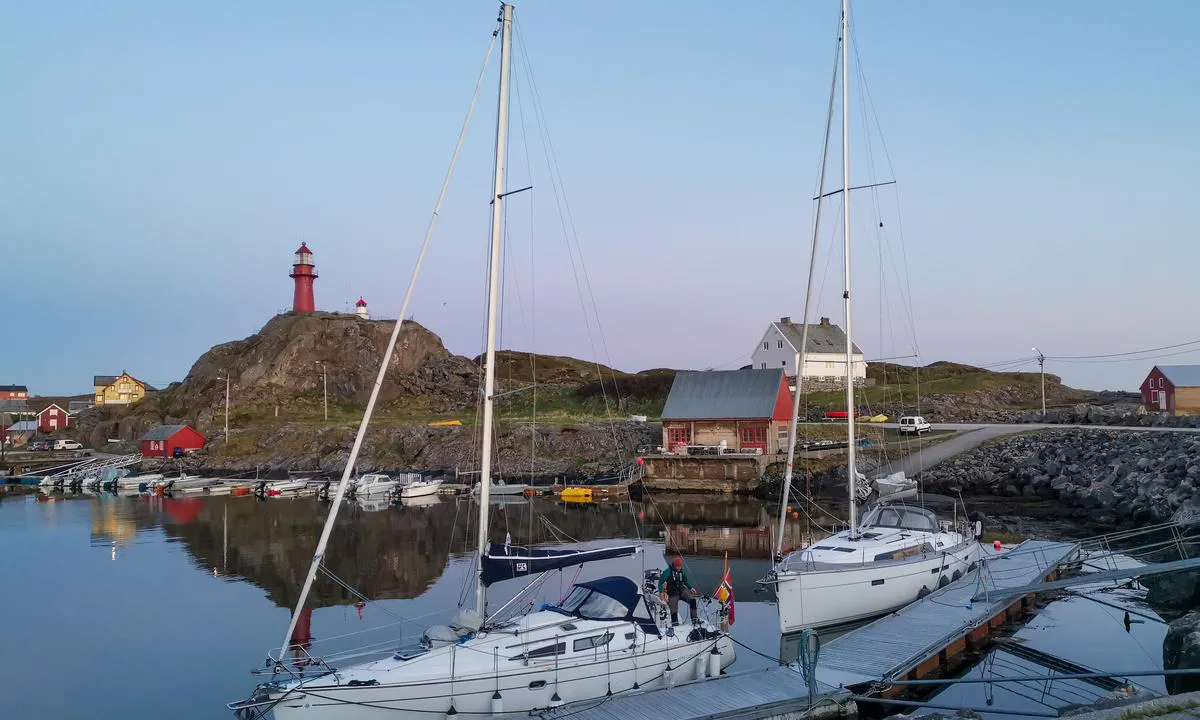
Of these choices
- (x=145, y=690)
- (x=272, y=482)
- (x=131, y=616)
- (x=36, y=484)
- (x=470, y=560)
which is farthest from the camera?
(x=36, y=484)

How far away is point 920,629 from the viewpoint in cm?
1925

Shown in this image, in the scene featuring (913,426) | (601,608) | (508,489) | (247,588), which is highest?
(913,426)

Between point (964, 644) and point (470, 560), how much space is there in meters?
22.2

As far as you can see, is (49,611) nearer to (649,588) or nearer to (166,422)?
(649,588)

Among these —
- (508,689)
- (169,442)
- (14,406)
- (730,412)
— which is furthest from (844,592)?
(14,406)

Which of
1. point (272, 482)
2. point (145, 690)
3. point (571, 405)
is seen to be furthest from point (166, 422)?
point (145, 690)

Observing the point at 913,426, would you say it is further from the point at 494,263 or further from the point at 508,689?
the point at 508,689

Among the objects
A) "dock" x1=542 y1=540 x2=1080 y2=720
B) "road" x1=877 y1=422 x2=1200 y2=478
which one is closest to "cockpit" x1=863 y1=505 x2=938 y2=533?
"dock" x1=542 y1=540 x2=1080 y2=720

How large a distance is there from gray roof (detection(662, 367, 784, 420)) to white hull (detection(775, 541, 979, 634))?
3574 cm

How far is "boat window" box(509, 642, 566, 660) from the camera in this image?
15.3 m

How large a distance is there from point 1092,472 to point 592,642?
38.4 m

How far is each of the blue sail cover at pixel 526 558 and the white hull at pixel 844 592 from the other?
449 cm

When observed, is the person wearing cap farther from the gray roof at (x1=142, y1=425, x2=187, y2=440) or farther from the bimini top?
the gray roof at (x1=142, y1=425, x2=187, y2=440)

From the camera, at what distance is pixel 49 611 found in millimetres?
27266
